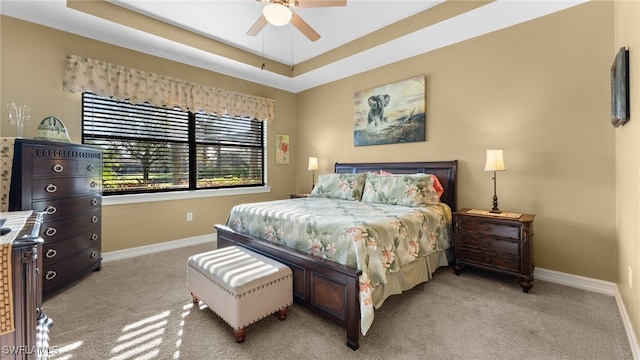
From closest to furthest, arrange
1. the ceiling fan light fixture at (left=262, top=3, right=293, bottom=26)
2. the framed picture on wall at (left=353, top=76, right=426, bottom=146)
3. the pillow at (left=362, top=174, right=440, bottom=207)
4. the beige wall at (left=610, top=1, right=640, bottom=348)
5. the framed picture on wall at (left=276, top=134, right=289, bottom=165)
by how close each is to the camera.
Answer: the beige wall at (left=610, top=1, right=640, bottom=348) → the ceiling fan light fixture at (left=262, top=3, right=293, bottom=26) → the pillow at (left=362, top=174, right=440, bottom=207) → the framed picture on wall at (left=353, top=76, right=426, bottom=146) → the framed picture on wall at (left=276, top=134, right=289, bottom=165)

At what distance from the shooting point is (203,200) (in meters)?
4.36

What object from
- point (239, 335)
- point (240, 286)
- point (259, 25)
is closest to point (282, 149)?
point (259, 25)

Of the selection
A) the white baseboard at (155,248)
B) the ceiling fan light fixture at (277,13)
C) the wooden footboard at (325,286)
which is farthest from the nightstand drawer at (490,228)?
the white baseboard at (155,248)

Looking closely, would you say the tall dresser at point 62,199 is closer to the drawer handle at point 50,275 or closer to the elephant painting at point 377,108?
the drawer handle at point 50,275

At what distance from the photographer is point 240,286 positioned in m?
1.84

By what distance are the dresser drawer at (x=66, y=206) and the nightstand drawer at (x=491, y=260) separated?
3.96 meters

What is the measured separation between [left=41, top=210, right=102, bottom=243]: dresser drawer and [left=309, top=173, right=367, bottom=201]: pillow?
8.47 feet

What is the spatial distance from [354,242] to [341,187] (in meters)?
1.87

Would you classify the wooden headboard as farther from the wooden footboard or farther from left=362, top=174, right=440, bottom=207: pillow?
the wooden footboard

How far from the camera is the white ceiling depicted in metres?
2.79

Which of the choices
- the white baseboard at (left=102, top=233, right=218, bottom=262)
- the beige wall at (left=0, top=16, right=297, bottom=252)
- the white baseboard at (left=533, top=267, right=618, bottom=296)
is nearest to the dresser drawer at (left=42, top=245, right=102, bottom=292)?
the white baseboard at (left=102, top=233, right=218, bottom=262)

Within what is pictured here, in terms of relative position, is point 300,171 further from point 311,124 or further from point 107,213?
point 107,213

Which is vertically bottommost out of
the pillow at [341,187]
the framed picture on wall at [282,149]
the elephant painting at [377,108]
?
the pillow at [341,187]

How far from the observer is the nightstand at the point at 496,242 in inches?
101
